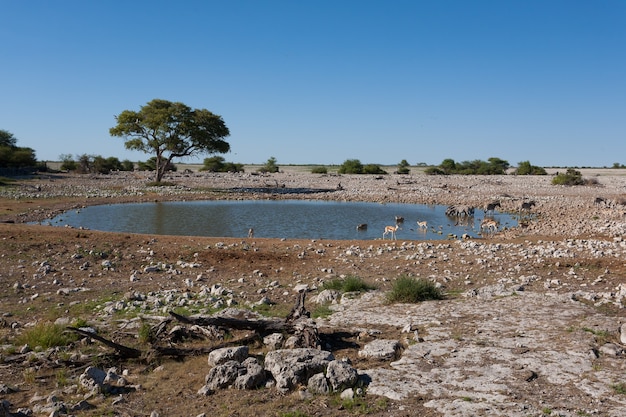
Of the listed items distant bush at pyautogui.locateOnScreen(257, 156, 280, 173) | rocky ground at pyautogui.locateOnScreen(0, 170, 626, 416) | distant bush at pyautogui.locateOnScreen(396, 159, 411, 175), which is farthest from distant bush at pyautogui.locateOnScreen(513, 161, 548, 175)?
rocky ground at pyautogui.locateOnScreen(0, 170, 626, 416)

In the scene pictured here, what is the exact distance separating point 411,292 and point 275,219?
20949 mm

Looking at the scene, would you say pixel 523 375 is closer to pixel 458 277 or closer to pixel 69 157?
pixel 458 277

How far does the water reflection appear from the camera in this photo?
26.0 m

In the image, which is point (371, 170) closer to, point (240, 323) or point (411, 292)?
point (411, 292)

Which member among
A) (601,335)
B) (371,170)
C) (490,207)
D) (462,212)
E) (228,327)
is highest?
(371,170)

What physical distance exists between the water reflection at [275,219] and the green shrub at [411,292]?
13264mm

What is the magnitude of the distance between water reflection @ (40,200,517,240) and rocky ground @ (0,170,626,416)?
248 inches

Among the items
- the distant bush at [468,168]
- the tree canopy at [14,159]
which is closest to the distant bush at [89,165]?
the tree canopy at [14,159]

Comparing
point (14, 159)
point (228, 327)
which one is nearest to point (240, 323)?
point (228, 327)

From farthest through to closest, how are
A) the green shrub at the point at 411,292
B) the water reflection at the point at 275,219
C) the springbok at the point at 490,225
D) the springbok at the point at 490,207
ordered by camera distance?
the springbok at the point at 490,207 < the water reflection at the point at 275,219 < the springbok at the point at 490,225 < the green shrub at the point at 411,292

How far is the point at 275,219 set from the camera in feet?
103

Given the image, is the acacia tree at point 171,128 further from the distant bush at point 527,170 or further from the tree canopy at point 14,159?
the distant bush at point 527,170

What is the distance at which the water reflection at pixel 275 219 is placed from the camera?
26.0 m

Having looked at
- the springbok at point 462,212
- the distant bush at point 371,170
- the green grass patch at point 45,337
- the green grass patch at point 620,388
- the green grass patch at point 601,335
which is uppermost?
the distant bush at point 371,170
